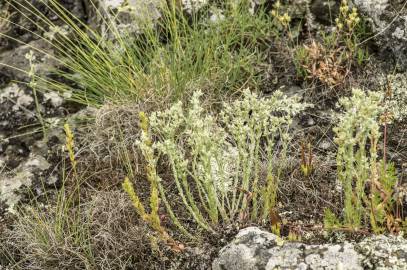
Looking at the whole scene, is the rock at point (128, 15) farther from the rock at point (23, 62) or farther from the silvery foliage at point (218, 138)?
the silvery foliage at point (218, 138)

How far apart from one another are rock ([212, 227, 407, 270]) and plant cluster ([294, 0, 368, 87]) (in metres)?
1.23

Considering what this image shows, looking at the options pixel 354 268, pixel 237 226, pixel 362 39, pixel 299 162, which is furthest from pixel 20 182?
pixel 362 39

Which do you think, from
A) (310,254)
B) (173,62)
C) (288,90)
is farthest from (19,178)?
(310,254)

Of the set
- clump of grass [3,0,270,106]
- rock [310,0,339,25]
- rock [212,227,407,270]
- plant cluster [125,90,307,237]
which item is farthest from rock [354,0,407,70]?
rock [212,227,407,270]

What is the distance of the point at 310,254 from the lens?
200 centimetres

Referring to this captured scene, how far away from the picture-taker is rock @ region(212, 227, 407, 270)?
1951mm

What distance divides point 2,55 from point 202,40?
1.46 m

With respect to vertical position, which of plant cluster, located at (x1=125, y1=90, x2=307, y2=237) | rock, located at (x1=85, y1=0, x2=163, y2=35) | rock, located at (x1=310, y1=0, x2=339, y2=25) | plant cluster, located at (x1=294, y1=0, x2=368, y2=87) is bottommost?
plant cluster, located at (x1=125, y1=90, x2=307, y2=237)

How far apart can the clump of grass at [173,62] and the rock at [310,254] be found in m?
1.25

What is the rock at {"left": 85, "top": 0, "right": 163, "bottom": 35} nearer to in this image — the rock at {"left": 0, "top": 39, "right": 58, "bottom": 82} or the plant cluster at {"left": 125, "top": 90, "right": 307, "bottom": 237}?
the rock at {"left": 0, "top": 39, "right": 58, "bottom": 82}

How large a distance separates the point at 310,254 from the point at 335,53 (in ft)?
5.24

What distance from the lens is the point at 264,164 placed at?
2717mm

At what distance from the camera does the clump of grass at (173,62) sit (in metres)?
3.16

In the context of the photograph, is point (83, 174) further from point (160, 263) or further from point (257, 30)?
point (257, 30)
